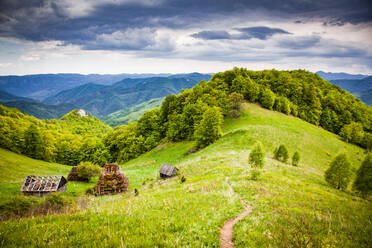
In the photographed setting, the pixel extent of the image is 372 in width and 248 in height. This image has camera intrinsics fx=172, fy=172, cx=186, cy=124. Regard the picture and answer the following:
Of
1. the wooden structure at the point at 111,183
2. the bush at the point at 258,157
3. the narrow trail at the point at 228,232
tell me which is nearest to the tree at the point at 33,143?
the wooden structure at the point at 111,183

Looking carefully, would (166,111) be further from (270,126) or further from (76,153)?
(76,153)

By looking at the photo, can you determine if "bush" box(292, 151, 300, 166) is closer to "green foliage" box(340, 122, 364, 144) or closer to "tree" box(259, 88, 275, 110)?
"tree" box(259, 88, 275, 110)

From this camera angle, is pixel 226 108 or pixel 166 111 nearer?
pixel 226 108

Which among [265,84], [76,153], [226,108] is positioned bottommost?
[76,153]

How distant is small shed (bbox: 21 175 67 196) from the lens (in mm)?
29766

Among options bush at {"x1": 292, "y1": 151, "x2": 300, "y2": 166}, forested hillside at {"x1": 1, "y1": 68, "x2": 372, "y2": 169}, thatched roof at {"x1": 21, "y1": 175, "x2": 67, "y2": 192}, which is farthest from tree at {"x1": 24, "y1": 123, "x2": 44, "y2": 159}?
bush at {"x1": 292, "y1": 151, "x2": 300, "y2": 166}

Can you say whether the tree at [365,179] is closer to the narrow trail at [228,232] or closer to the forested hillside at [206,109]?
the narrow trail at [228,232]

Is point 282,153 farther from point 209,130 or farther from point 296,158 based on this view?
point 209,130

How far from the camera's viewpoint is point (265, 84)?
8850cm

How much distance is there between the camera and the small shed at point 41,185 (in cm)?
2977

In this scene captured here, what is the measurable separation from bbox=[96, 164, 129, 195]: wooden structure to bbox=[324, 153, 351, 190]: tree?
33.9 m

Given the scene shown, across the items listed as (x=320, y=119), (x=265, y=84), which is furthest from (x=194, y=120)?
(x=320, y=119)

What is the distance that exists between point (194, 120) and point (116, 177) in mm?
38962

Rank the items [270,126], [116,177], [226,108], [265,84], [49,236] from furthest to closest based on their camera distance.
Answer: [265,84] < [226,108] < [270,126] < [116,177] < [49,236]
